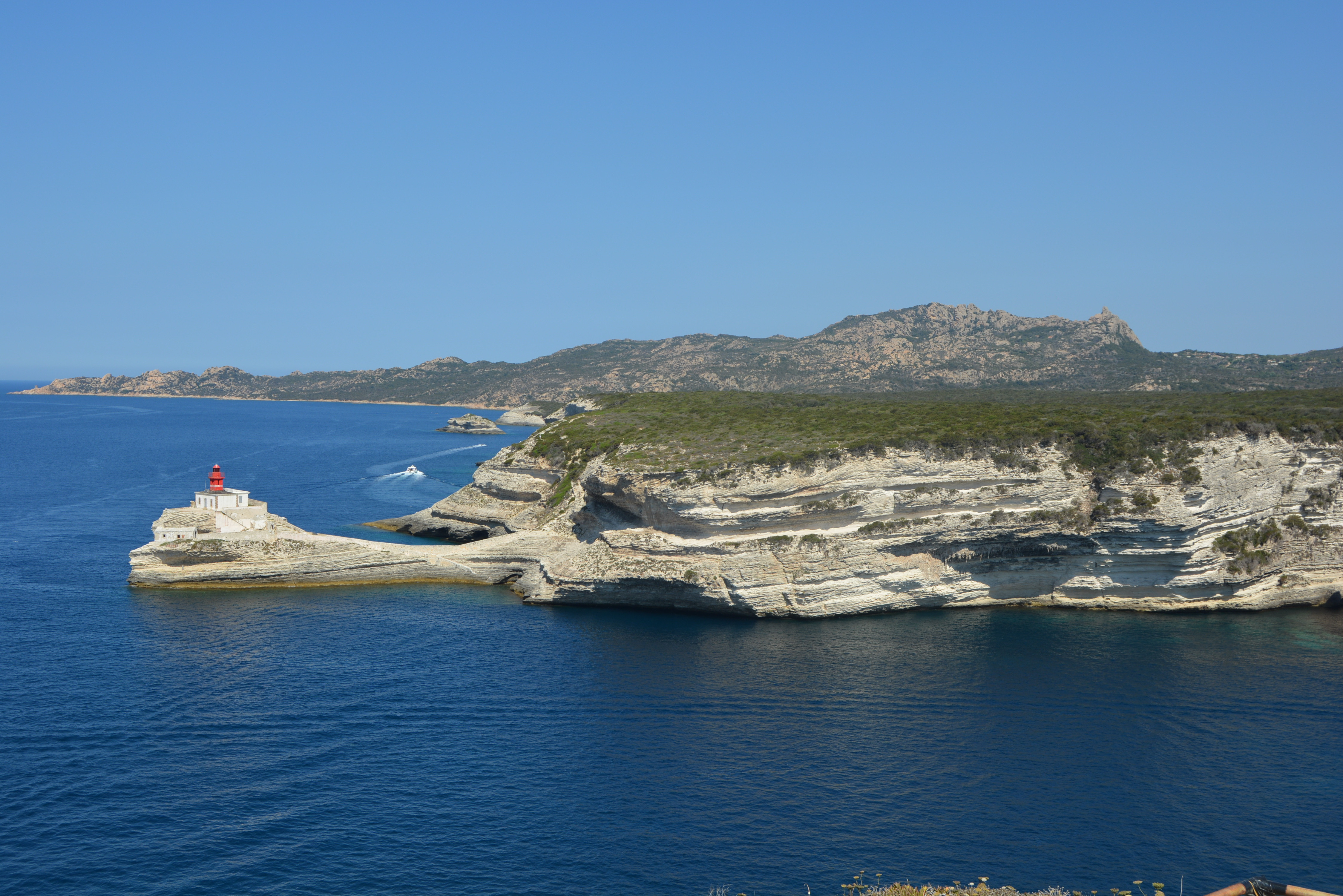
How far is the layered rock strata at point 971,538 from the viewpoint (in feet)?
194

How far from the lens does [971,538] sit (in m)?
60.7

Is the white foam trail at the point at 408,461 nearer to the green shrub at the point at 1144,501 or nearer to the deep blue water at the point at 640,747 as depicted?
the deep blue water at the point at 640,747

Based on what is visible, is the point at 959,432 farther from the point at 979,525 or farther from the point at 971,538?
the point at 971,538

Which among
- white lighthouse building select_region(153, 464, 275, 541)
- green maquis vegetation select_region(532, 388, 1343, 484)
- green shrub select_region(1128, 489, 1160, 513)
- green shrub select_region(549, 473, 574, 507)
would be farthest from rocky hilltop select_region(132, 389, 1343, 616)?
green shrub select_region(549, 473, 574, 507)

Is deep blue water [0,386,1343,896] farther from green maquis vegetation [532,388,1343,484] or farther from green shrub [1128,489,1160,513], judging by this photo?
green maquis vegetation [532,388,1343,484]

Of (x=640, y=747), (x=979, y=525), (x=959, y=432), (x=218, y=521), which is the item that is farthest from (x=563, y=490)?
(x=640, y=747)

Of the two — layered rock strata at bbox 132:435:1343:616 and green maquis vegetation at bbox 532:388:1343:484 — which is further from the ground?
green maquis vegetation at bbox 532:388:1343:484

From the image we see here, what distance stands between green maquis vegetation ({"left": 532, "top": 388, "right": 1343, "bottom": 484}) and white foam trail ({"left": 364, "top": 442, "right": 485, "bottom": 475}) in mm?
56248

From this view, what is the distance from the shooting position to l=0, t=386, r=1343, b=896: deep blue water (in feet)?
99.3

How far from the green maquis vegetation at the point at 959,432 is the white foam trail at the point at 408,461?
56248 mm

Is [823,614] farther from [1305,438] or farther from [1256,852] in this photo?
[1305,438]

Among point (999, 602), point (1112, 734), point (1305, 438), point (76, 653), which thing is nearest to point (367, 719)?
point (76, 653)

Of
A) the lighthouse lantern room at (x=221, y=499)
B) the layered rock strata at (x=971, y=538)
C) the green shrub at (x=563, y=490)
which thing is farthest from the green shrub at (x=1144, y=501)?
the lighthouse lantern room at (x=221, y=499)

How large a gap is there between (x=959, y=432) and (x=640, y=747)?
35.9 meters
